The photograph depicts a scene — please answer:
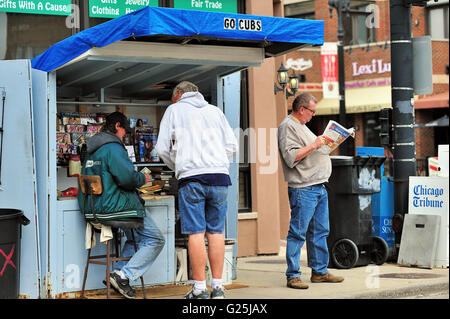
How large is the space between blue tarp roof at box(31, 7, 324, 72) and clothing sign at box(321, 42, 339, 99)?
18545 millimetres

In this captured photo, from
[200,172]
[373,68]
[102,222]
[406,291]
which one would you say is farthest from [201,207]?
[373,68]

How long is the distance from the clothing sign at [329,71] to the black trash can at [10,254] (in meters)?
20.0

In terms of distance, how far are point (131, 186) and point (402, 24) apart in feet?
16.3

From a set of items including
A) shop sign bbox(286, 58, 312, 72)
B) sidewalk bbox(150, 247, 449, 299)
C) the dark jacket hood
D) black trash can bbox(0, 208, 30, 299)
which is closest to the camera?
black trash can bbox(0, 208, 30, 299)

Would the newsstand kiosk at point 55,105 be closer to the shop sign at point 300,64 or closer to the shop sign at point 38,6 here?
the shop sign at point 38,6

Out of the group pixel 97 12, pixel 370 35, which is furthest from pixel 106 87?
pixel 370 35

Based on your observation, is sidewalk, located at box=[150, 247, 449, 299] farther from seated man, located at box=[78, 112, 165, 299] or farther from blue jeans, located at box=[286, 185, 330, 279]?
seated man, located at box=[78, 112, 165, 299]

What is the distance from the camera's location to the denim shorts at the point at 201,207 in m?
6.42

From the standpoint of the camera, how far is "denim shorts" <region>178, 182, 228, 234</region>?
6418mm

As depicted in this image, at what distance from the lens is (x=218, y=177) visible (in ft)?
21.3

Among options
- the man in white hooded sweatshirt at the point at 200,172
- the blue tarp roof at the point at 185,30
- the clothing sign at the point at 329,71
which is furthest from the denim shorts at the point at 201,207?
the clothing sign at the point at 329,71

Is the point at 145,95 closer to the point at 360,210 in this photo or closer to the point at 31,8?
the point at 31,8

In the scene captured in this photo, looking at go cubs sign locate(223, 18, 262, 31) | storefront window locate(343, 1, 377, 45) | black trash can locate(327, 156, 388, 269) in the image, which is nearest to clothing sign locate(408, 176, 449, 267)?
black trash can locate(327, 156, 388, 269)
